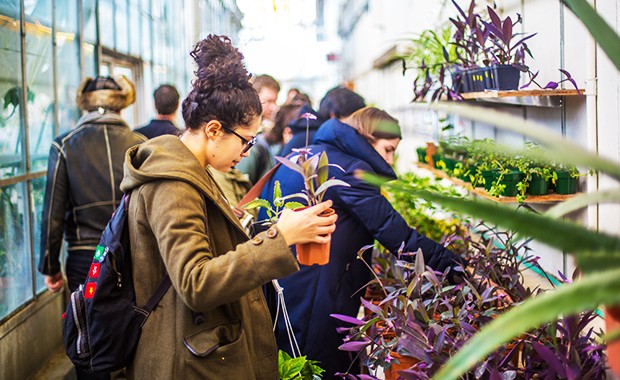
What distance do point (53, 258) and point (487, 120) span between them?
2.90 meters

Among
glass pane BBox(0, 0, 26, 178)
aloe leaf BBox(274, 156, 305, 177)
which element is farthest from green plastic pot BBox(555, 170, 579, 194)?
glass pane BBox(0, 0, 26, 178)

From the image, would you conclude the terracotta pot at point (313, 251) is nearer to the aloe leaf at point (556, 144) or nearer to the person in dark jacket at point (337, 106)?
the aloe leaf at point (556, 144)

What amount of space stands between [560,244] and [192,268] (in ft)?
3.26

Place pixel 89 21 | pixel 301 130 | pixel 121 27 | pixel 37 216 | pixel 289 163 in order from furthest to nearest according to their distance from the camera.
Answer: pixel 121 27 → pixel 89 21 → pixel 37 216 → pixel 301 130 → pixel 289 163

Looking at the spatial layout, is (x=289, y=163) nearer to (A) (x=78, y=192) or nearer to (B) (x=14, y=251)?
(A) (x=78, y=192)

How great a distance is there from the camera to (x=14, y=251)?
388cm

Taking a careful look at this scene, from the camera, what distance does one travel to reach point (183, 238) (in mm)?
1596

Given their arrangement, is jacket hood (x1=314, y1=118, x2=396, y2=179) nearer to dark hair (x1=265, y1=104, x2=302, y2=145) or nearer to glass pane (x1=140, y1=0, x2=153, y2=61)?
dark hair (x1=265, y1=104, x2=302, y2=145)

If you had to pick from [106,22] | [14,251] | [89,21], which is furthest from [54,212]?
[106,22]

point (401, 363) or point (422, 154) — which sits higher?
point (422, 154)

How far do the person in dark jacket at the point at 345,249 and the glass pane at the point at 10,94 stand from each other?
1.82 metres

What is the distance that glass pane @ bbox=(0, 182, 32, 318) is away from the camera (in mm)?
3682

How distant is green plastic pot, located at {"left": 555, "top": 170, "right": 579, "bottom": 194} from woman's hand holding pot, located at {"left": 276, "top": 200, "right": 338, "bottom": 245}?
3.58 feet

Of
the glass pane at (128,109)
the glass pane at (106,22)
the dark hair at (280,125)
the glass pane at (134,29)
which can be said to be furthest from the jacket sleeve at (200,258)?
the glass pane at (134,29)
